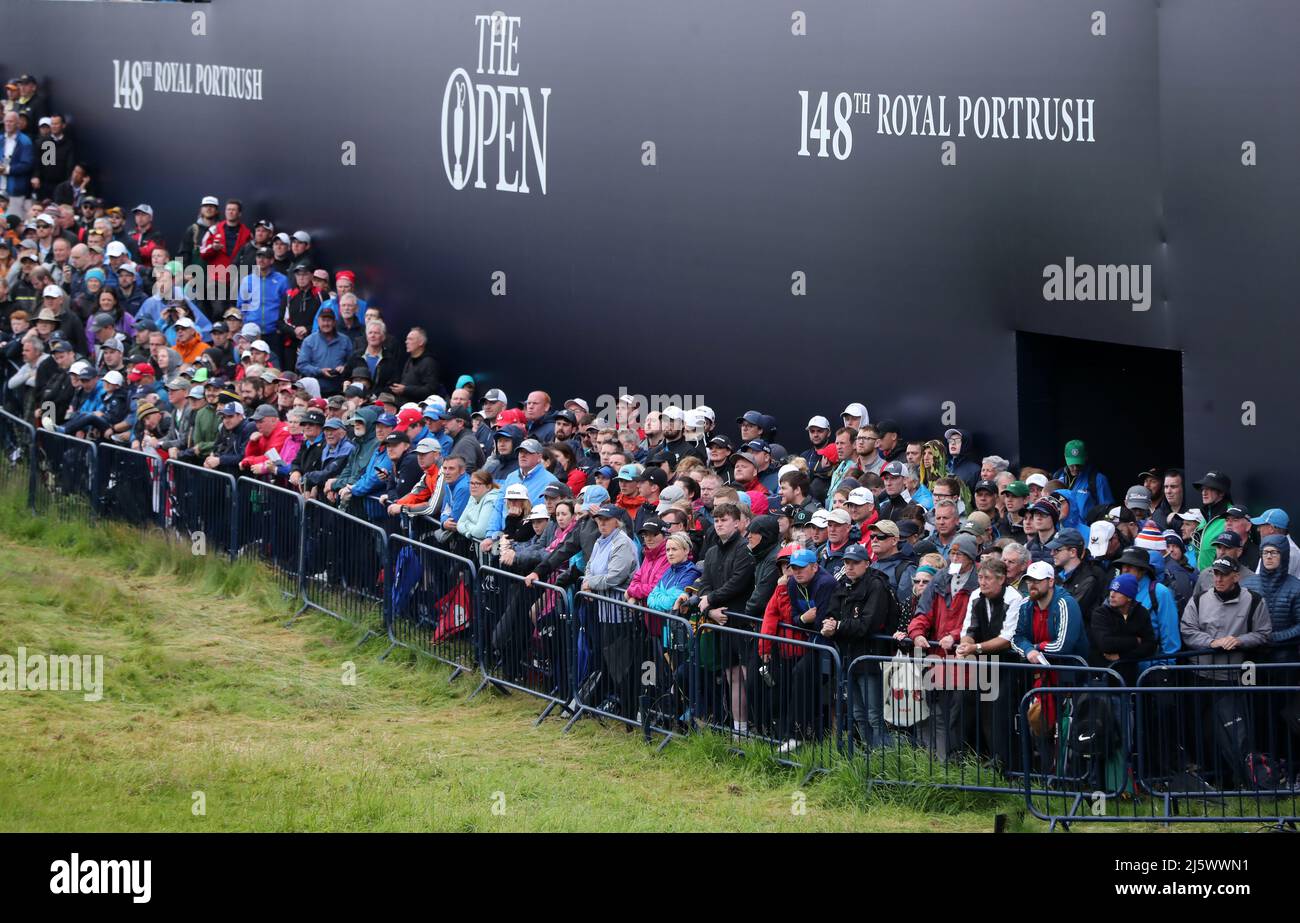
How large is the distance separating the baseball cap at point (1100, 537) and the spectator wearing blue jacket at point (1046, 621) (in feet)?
4.38

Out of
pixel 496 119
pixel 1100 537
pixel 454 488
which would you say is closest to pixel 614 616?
pixel 454 488

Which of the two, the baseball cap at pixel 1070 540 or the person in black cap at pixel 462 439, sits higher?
the person in black cap at pixel 462 439

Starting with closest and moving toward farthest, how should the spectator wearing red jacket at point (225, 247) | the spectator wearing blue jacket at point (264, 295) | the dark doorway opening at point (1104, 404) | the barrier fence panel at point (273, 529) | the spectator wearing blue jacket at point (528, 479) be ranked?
the spectator wearing blue jacket at point (528, 479), the dark doorway opening at point (1104, 404), the barrier fence panel at point (273, 529), the spectator wearing blue jacket at point (264, 295), the spectator wearing red jacket at point (225, 247)

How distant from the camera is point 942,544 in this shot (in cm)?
1325

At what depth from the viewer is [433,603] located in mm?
14922

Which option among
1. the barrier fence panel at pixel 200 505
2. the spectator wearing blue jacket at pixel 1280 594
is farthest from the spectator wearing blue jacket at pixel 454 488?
the spectator wearing blue jacket at pixel 1280 594

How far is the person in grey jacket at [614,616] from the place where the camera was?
1302 centimetres

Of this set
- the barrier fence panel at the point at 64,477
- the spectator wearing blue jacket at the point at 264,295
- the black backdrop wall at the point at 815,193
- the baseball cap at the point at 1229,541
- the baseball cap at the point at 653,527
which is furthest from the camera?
the spectator wearing blue jacket at the point at 264,295

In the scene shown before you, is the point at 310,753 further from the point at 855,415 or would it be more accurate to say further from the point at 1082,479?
the point at 1082,479

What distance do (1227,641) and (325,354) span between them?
40.2 feet

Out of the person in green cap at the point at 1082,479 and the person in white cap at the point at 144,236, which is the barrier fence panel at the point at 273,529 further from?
the person in white cap at the point at 144,236

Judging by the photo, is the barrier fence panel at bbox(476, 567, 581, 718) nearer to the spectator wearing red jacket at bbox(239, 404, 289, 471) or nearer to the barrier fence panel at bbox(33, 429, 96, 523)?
the spectator wearing red jacket at bbox(239, 404, 289, 471)
